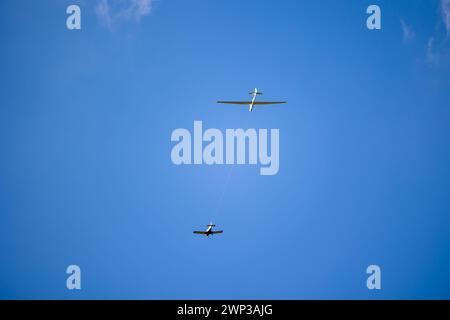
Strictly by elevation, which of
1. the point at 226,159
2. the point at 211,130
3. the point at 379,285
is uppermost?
the point at 211,130
